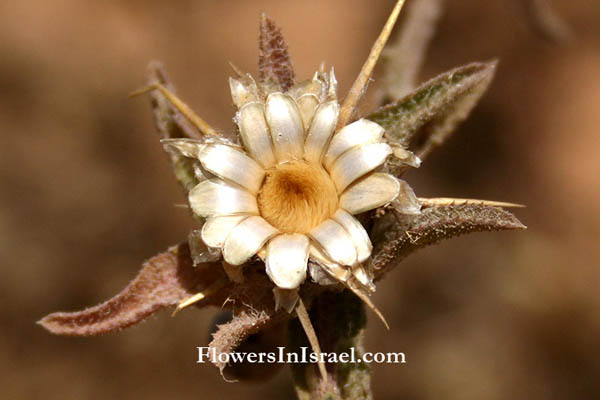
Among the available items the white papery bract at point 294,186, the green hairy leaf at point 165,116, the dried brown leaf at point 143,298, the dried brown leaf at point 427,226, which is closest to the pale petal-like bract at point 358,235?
the white papery bract at point 294,186

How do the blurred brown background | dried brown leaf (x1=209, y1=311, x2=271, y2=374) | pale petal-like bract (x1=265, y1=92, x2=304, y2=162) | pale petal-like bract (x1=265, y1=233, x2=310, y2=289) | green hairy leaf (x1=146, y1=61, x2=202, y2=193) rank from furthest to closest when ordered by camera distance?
the blurred brown background
green hairy leaf (x1=146, y1=61, x2=202, y2=193)
pale petal-like bract (x1=265, y1=92, x2=304, y2=162)
dried brown leaf (x1=209, y1=311, x2=271, y2=374)
pale petal-like bract (x1=265, y1=233, x2=310, y2=289)

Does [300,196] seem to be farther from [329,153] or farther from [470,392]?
[470,392]

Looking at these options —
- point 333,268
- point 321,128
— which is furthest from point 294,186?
point 333,268

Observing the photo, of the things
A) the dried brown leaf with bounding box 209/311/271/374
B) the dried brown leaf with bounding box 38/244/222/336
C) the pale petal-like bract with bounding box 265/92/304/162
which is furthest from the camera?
the dried brown leaf with bounding box 38/244/222/336

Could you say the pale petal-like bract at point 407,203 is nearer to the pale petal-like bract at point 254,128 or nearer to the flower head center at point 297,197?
the flower head center at point 297,197

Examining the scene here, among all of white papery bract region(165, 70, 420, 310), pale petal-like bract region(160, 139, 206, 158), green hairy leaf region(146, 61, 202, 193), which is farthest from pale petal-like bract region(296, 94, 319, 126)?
green hairy leaf region(146, 61, 202, 193)

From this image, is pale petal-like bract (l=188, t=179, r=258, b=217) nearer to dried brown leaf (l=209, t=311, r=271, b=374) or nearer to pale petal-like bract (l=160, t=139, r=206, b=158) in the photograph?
pale petal-like bract (l=160, t=139, r=206, b=158)

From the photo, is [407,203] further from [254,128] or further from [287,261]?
[254,128]
